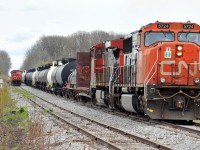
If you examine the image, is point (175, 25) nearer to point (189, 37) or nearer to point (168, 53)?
point (189, 37)

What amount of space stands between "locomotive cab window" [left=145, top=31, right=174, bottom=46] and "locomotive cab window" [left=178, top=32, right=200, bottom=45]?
304mm

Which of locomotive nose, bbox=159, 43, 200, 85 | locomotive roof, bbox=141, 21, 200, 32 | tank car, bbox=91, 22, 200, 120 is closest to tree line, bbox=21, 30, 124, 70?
tank car, bbox=91, 22, 200, 120

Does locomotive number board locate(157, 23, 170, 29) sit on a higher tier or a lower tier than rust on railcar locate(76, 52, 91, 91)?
higher

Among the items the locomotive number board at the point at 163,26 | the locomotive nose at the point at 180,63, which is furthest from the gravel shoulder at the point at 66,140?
the locomotive number board at the point at 163,26

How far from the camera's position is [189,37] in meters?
14.2

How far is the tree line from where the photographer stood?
127188 mm

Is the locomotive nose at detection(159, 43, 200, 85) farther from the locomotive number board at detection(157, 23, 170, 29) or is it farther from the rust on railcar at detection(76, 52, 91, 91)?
the rust on railcar at detection(76, 52, 91, 91)

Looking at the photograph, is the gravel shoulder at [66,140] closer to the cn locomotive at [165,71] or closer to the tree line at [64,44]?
the cn locomotive at [165,71]

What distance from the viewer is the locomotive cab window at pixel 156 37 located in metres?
14.2

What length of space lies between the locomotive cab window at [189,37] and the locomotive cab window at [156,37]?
0.30 meters

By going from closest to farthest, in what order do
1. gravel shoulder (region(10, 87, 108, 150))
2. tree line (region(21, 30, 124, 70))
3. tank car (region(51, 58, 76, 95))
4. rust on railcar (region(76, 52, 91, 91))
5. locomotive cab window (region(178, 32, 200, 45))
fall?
gravel shoulder (region(10, 87, 108, 150)) < locomotive cab window (region(178, 32, 200, 45)) < rust on railcar (region(76, 52, 91, 91)) < tank car (region(51, 58, 76, 95)) < tree line (region(21, 30, 124, 70))

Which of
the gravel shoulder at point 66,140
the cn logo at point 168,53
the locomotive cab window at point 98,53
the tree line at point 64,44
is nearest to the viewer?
the gravel shoulder at point 66,140

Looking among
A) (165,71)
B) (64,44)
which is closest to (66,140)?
(165,71)

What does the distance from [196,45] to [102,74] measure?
25.7ft
